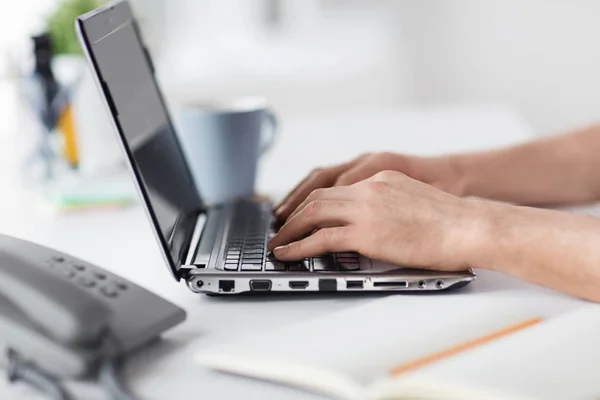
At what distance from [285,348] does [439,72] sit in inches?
91.2

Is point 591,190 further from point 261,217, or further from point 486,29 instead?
point 486,29

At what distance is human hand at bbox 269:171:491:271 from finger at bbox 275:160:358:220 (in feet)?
0.37

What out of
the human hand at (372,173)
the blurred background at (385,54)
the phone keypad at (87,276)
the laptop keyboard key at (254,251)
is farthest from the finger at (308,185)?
the blurred background at (385,54)

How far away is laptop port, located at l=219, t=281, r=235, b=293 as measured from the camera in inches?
34.9

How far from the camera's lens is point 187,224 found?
41.5 inches

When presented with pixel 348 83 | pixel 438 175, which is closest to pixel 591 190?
pixel 438 175

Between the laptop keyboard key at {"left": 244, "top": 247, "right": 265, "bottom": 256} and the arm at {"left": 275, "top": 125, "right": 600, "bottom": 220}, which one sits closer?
the laptop keyboard key at {"left": 244, "top": 247, "right": 265, "bottom": 256}

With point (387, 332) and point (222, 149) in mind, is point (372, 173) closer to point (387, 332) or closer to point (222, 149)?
point (222, 149)

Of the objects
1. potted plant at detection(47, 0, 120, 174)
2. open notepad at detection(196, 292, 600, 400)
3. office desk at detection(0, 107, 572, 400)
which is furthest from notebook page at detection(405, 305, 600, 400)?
potted plant at detection(47, 0, 120, 174)

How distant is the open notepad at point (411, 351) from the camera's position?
0.64 meters

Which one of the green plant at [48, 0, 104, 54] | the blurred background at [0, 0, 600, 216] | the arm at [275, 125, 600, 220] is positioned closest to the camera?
the arm at [275, 125, 600, 220]

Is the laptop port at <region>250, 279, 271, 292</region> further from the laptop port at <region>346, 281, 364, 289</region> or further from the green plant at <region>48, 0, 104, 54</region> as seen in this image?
the green plant at <region>48, 0, 104, 54</region>

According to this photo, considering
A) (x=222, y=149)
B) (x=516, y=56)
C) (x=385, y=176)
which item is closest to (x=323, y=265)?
(x=385, y=176)

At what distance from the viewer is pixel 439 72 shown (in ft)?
9.59
